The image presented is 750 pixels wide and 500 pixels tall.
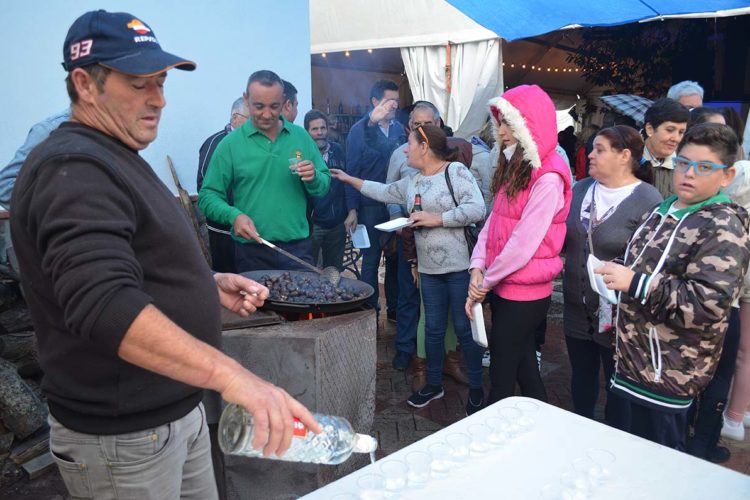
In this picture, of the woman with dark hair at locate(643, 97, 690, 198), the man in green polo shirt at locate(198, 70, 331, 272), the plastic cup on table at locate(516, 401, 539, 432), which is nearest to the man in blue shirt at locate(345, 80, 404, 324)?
the man in green polo shirt at locate(198, 70, 331, 272)

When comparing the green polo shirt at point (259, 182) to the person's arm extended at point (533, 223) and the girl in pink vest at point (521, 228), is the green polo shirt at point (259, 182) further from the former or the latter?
the person's arm extended at point (533, 223)

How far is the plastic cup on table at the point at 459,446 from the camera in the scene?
1.77 metres

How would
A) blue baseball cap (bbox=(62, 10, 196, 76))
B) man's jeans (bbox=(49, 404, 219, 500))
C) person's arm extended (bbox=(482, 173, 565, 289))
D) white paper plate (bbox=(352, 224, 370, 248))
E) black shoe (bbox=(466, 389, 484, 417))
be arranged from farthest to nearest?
white paper plate (bbox=(352, 224, 370, 248))
black shoe (bbox=(466, 389, 484, 417))
person's arm extended (bbox=(482, 173, 565, 289))
man's jeans (bbox=(49, 404, 219, 500))
blue baseball cap (bbox=(62, 10, 196, 76))

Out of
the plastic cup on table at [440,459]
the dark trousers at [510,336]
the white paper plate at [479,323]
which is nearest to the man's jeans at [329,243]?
the white paper plate at [479,323]

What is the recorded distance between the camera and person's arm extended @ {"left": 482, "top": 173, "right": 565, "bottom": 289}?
3092 millimetres

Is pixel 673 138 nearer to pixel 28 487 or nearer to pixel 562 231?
pixel 562 231

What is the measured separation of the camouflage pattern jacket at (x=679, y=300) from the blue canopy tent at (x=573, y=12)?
5633 mm

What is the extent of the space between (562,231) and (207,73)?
3.76 metres

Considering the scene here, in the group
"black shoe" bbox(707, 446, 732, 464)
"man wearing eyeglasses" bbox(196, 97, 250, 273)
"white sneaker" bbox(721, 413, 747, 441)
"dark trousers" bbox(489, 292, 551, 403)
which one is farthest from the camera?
"man wearing eyeglasses" bbox(196, 97, 250, 273)

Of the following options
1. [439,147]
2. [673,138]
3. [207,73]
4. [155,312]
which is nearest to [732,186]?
[673,138]

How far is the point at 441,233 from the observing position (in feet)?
13.4

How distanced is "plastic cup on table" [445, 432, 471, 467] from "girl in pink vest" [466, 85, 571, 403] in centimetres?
146

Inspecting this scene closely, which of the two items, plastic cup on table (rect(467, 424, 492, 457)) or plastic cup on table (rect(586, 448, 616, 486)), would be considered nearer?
plastic cup on table (rect(586, 448, 616, 486))

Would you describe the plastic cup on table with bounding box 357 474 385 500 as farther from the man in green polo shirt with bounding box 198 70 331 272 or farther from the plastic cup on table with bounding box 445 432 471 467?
the man in green polo shirt with bounding box 198 70 331 272
